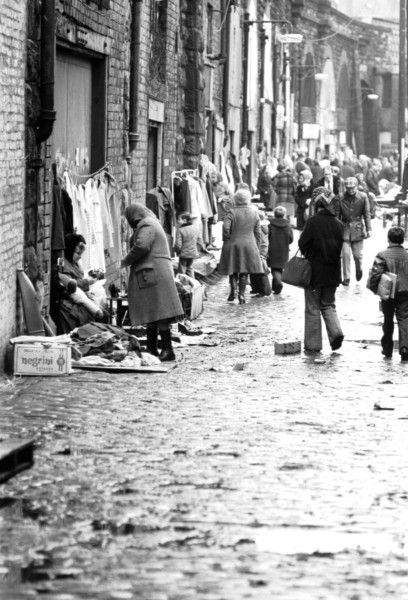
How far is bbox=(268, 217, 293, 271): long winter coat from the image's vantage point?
70.8 feet

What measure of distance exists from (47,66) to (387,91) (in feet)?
207

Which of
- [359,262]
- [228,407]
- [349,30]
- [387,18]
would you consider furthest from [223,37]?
[387,18]

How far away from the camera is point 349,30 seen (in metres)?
66.9

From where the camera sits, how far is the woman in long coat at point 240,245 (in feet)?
67.3

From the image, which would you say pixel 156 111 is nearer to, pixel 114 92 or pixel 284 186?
pixel 114 92

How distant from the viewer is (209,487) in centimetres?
798

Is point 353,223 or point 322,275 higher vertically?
point 353,223

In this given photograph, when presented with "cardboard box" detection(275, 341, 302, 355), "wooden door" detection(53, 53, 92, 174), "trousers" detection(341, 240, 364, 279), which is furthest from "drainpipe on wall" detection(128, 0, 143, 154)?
"cardboard box" detection(275, 341, 302, 355)

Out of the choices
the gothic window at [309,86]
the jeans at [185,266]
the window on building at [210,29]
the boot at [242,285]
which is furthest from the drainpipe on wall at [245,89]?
the gothic window at [309,86]

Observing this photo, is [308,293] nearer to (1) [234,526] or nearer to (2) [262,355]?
(2) [262,355]

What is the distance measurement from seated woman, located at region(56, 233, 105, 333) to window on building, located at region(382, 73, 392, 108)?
200 feet

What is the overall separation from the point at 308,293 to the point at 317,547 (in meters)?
8.53

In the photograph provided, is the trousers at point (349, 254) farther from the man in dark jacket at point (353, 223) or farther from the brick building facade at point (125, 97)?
the brick building facade at point (125, 97)

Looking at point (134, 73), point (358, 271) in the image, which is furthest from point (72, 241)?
point (358, 271)
